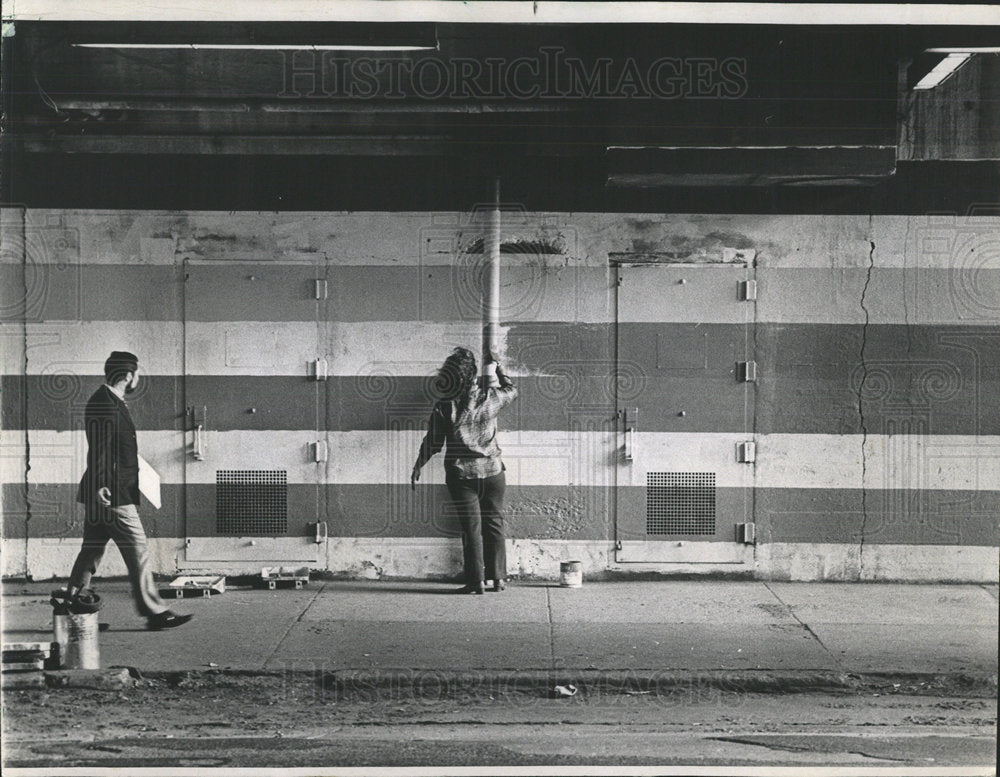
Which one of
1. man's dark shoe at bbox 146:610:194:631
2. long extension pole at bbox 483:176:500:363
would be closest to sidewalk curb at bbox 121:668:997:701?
man's dark shoe at bbox 146:610:194:631

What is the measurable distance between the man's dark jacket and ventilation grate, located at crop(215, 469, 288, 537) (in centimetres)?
108

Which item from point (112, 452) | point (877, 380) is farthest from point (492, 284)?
point (877, 380)

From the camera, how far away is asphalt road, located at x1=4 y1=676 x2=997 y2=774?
4.98m

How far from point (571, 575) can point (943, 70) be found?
15.5ft

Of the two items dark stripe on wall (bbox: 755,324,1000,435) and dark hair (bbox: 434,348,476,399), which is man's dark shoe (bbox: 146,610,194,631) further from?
dark stripe on wall (bbox: 755,324,1000,435)

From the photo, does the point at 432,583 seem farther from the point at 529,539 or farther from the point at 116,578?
the point at 116,578

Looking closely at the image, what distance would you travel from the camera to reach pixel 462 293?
7.88m

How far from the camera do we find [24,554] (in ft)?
25.7

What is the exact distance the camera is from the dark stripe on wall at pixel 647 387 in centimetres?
791

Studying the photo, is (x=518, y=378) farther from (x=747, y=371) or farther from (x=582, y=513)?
(x=747, y=371)

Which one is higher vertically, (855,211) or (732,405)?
(855,211)

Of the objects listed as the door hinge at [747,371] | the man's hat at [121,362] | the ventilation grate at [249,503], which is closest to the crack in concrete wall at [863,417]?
the door hinge at [747,371]

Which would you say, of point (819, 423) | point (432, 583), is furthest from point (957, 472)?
point (432, 583)

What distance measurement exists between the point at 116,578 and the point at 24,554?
0.74m
